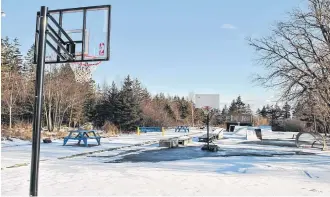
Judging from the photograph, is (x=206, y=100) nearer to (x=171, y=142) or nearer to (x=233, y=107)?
(x=171, y=142)

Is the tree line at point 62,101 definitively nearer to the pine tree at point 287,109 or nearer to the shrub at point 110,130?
the shrub at point 110,130

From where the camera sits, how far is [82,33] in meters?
5.82

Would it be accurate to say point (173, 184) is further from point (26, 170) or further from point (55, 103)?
point (55, 103)

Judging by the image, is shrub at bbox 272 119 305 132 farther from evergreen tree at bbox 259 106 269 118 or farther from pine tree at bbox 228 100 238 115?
evergreen tree at bbox 259 106 269 118

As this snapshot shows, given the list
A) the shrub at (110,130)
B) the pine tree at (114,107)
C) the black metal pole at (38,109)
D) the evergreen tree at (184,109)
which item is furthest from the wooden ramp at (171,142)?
the evergreen tree at (184,109)

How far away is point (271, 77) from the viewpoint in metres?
17.0

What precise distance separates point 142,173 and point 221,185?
2.13 m

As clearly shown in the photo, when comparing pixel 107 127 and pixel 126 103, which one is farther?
pixel 126 103

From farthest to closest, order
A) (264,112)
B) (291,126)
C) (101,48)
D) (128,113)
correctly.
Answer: (264,112), (291,126), (128,113), (101,48)

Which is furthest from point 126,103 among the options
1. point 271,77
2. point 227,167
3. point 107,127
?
point 227,167

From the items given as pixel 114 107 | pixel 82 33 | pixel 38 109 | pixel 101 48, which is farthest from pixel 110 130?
pixel 38 109

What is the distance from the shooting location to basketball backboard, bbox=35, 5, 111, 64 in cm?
570

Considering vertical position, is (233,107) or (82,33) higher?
(233,107)

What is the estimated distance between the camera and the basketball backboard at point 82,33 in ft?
18.7
